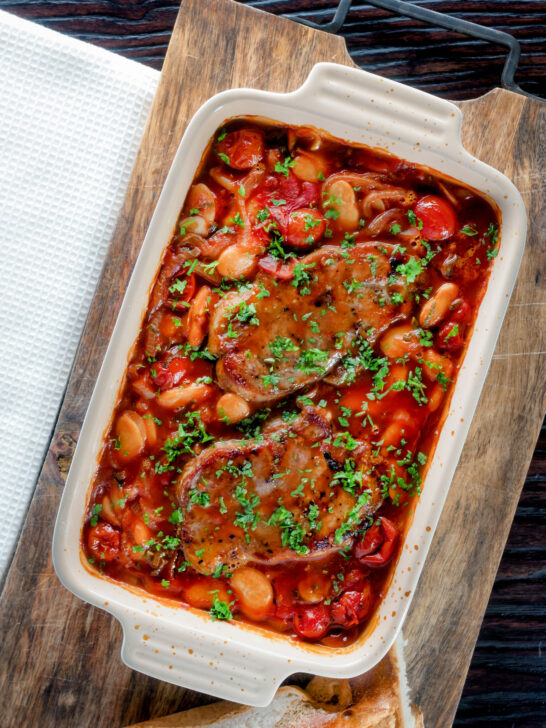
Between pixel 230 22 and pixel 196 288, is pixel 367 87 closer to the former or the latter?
pixel 230 22

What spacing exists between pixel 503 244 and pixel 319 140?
90cm

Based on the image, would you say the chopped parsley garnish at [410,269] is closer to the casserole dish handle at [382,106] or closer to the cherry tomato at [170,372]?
the casserole dish handle at [382,106]

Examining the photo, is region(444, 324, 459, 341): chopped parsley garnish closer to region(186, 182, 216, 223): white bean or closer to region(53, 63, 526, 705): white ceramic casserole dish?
region(53, 63, 526, 705): white ceramic casserole dish

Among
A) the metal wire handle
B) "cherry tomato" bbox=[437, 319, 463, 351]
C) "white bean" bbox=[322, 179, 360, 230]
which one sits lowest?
"cherry tomato" bbox=[437, 319, 463, 351]

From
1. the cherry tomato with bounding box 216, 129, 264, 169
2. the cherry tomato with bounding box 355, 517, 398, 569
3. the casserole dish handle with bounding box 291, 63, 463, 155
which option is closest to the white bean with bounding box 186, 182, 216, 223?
the cherry tomato with bounding box 216, 129, 264, 169

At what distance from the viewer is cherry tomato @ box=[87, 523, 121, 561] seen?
2834 millimetres

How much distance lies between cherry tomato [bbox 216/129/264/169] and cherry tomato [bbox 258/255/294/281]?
0.42m

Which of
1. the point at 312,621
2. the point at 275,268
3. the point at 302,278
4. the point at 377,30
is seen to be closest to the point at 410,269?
the point at 302,278

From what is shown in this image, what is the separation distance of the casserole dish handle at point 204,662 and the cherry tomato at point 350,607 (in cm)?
30

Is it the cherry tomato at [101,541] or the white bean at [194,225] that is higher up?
the white bean at [194,225]

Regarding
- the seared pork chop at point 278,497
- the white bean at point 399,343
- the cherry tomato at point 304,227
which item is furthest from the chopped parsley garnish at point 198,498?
the cherry tomato at point 304,227

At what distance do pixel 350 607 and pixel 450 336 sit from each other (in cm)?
124

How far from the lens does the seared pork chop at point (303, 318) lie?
280cm

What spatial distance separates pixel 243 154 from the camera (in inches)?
111
